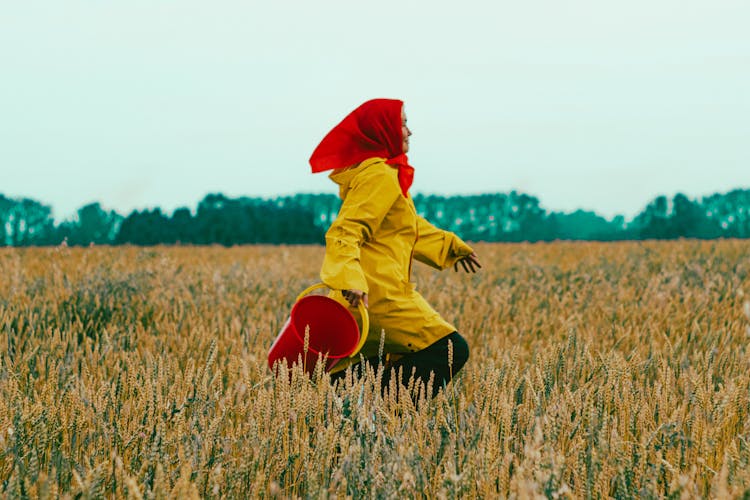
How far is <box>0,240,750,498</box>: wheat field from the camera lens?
165 cm

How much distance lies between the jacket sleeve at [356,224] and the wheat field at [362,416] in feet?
1.34

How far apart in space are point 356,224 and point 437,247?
2.45 feet

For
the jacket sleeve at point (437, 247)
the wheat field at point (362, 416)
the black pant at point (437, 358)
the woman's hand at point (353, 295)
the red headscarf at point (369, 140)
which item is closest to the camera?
the wheat field at point (362, 416)

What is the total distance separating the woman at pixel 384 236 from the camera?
278 cm

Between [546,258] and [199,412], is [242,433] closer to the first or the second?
[199,412]

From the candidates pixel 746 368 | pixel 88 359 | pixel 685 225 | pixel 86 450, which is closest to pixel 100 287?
pixel 88 359

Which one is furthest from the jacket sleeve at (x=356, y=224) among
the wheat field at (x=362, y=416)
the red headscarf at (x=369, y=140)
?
the wheat field at (x=362, y=416)

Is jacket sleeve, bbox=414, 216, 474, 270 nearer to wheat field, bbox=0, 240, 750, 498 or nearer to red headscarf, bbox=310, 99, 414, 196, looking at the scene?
red headscarf, bbox=310, 99, 414, 196

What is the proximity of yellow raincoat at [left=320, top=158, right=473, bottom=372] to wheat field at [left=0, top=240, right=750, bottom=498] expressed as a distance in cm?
31

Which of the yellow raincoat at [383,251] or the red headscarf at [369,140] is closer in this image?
the yellow raincoat at [383,251]

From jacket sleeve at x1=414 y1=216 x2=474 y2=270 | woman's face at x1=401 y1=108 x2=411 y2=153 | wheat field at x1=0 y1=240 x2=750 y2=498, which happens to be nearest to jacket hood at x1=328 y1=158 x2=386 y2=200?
woman's face at x1=401 y1=108 x2=411 y2=153

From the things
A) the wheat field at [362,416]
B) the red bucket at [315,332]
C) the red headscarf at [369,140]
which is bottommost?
the wheat field at [362,416]

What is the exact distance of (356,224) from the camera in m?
2.74

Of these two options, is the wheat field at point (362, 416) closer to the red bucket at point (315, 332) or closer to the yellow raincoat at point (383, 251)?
the red bucket at point (315, 332)
